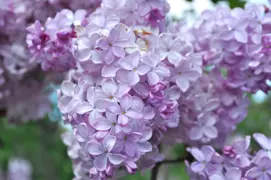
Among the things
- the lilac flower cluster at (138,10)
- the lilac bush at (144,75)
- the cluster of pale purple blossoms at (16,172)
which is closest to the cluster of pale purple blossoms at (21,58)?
the lilac bush at (144,75)

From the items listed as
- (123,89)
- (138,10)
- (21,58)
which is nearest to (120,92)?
(123,89)

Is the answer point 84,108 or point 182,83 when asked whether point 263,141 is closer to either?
point 182,83

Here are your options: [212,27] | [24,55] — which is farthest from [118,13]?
[24,55]

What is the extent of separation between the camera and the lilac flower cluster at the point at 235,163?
3.39 feet

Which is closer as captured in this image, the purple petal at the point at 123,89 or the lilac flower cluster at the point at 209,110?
the purple petal at the point at 123,89

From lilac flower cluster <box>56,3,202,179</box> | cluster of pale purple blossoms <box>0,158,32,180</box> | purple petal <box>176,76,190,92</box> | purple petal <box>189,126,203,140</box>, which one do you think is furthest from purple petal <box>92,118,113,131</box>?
cluster of pale purple blossoms <box>0,158,32,180</box>

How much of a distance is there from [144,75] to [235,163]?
0.27 metres

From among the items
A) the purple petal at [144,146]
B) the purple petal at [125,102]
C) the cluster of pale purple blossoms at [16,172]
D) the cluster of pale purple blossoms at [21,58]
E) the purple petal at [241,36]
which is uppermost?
the purple petal at [241,36]

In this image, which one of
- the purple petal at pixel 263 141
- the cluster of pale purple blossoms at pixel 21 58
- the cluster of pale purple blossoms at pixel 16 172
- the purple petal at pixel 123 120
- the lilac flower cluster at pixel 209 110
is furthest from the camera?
the cluster of pale purple blossoms at pixel 16 172

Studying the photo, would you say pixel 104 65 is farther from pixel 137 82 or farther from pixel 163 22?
pixel 163 22

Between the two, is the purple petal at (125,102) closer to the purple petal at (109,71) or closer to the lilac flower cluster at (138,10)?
the purple petal at (109,71)

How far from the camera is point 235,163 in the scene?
3.50 ft

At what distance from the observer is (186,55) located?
1.14 meters

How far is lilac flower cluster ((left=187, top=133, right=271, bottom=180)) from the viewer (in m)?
1.03
